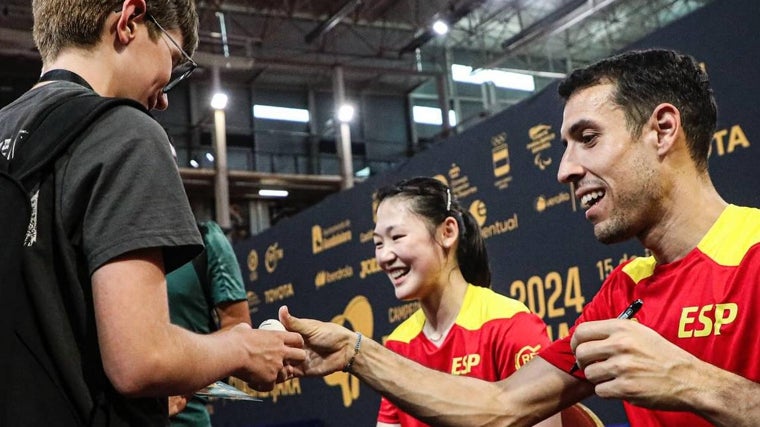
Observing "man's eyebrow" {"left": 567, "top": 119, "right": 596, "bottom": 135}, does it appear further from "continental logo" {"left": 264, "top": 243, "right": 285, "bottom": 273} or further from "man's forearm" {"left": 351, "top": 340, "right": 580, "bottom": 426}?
"continental logo" {"left": 264, "top": 243, "right": 285, "bottom": 273}

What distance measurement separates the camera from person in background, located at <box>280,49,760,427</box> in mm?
1696

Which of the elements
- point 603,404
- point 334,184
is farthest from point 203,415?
point 334,184

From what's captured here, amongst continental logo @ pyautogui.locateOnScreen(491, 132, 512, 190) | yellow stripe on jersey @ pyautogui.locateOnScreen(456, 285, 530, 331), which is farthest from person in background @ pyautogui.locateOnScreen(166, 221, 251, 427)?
continental logo @ pyautogui.locateOnScreen(491, 132, 512, 190)

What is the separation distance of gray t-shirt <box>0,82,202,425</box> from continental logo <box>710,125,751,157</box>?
3549mm

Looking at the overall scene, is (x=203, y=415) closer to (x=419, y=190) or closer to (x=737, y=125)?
(x=419, y=190)

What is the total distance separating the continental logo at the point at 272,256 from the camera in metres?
9.22

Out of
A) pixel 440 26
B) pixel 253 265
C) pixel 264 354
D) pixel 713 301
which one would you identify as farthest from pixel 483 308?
pixel 440 26

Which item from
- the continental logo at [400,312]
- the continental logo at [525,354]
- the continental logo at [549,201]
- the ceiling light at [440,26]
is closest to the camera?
the continental logo at [525,354]

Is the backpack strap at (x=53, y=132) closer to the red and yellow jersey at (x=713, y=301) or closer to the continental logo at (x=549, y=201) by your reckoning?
the red and yellow jersey at (x=713, y=301)

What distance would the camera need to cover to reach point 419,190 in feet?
10.3

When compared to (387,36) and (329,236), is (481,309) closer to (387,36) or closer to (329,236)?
(329,236)

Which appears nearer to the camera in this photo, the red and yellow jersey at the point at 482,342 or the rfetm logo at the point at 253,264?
the red and yellow jersey at the point at 482,342

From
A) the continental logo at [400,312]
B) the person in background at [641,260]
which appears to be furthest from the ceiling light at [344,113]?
the person in background at [641,260]

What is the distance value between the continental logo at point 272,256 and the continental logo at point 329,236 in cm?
75
